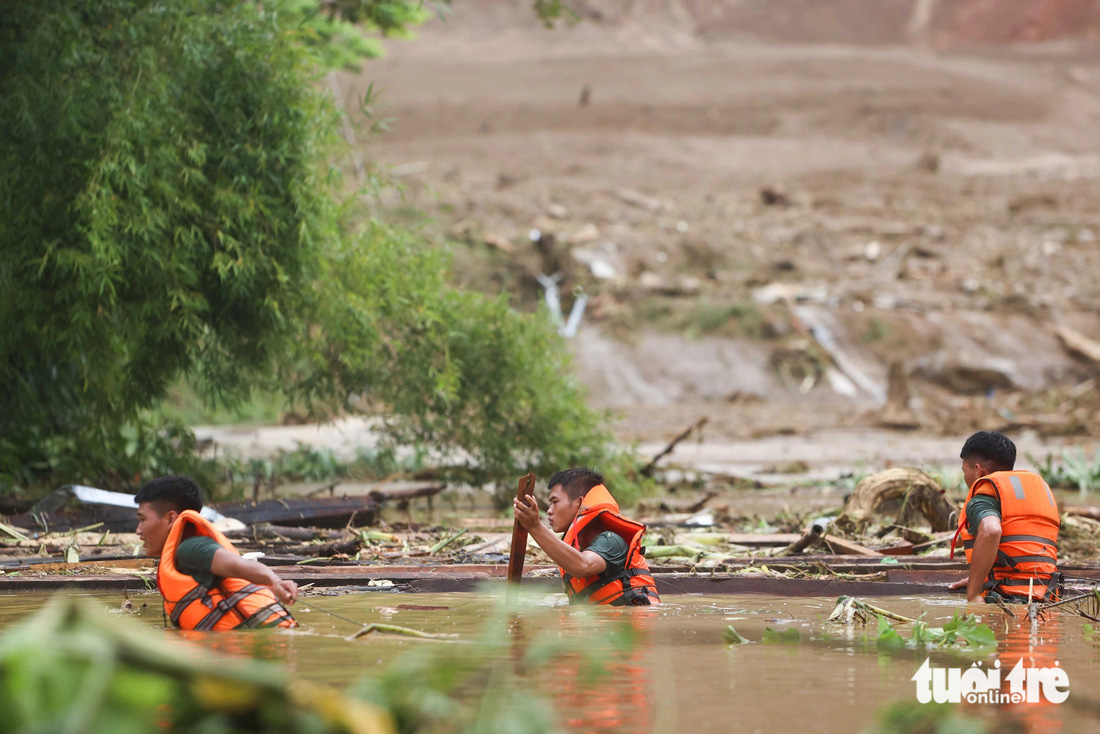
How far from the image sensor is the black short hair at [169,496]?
197 inches

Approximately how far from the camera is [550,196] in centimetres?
4588

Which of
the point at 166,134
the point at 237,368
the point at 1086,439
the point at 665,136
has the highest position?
the point at 665,136

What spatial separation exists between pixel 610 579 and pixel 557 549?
644mm

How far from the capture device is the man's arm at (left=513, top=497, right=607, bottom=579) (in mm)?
5316

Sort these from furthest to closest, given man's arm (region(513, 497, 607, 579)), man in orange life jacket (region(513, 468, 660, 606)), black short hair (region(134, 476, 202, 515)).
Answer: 1. man in orange life jacket (region(513, 468, 660, 606))
2. man's arm (region(513, 497, 607, 579))
3. black short hair (region(134, 476, 202, 515))

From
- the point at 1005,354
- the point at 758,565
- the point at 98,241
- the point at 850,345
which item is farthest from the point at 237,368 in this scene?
the point at 1005,354

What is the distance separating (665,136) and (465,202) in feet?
67.5

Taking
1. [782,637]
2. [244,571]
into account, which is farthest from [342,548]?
[782,637]

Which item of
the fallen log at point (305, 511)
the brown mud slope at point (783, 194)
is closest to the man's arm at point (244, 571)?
the fallen log at point (305, 511)

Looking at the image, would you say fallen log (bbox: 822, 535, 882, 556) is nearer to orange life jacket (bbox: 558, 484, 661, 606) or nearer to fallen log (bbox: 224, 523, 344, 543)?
orange life jacket (bbox: 558, 484, 661, 606)

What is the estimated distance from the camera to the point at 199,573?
189 inches

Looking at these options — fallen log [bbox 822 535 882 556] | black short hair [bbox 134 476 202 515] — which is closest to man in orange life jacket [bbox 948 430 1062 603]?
fallen log [bbox 822 535 882 556]

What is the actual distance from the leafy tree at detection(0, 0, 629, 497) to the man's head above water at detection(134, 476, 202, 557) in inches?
200

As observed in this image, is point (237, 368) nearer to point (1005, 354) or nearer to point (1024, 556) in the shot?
point (1024, 556)
